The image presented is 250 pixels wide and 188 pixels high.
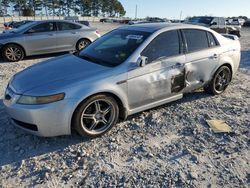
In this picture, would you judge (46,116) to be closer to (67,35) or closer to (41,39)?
(41,39)

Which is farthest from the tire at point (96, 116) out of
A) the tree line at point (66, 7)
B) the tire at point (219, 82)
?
the tree line at point (66, 7)

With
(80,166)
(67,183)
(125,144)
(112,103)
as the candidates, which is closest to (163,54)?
(112,103)

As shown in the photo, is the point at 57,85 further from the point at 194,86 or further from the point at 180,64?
the point at 194,86

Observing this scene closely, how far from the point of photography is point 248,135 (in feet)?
13.4

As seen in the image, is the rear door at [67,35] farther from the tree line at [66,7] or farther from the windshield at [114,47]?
the tree line at [66,7]

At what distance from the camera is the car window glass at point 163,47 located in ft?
14.1

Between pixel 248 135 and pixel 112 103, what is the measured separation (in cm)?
208

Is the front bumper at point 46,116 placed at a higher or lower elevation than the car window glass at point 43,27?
lower

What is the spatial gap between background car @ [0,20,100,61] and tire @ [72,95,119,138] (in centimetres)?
629

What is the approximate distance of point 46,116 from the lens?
3.47 meters

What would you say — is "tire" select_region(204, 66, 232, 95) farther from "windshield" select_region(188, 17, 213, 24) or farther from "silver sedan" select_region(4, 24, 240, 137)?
"windshield" select_region(188, 17, 213, 24)

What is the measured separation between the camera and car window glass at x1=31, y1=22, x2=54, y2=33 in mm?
9505

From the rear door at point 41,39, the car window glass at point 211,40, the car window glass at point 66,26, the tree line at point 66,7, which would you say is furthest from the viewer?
the tree line at point 66,7

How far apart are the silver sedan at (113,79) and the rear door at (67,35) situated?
527cm
